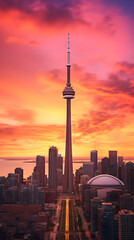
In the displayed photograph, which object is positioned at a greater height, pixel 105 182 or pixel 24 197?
pixel 105 182

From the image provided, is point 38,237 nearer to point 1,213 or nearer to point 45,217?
point 45,217

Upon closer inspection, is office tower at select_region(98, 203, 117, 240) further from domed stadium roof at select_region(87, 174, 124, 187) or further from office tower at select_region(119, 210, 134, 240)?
domed stadium roof at select_region(87, 174, 124, 187)

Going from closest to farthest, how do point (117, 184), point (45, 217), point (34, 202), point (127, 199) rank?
point (45, 217), point (127, 199), point (34, 202), point (117, 184)

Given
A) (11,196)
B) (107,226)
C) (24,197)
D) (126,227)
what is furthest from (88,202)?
(126,227)

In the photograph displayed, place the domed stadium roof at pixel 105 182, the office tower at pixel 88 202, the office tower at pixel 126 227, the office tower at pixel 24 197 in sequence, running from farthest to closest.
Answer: the domed stadium roof at pixel 105 182 < the office tower at pixel 24 197 < the office tower at pixel 88 202 < the office tower at pixel 126 227

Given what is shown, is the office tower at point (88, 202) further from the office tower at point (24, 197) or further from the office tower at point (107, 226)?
the office tower at point (107, 226)

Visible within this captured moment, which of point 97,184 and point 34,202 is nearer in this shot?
point 34,202

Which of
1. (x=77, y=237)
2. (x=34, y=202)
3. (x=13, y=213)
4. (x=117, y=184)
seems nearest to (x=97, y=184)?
(x=117, y=184)

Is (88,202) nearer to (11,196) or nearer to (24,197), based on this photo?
(24,197)

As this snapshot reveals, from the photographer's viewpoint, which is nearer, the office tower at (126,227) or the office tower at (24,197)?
the office tower at (126,227)

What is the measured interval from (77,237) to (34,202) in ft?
178

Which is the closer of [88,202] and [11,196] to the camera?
[88,202]

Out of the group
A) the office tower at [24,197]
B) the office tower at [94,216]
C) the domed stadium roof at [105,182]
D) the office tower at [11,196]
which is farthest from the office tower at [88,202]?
the domed stadium roof at [105,182]

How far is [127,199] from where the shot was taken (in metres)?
130
